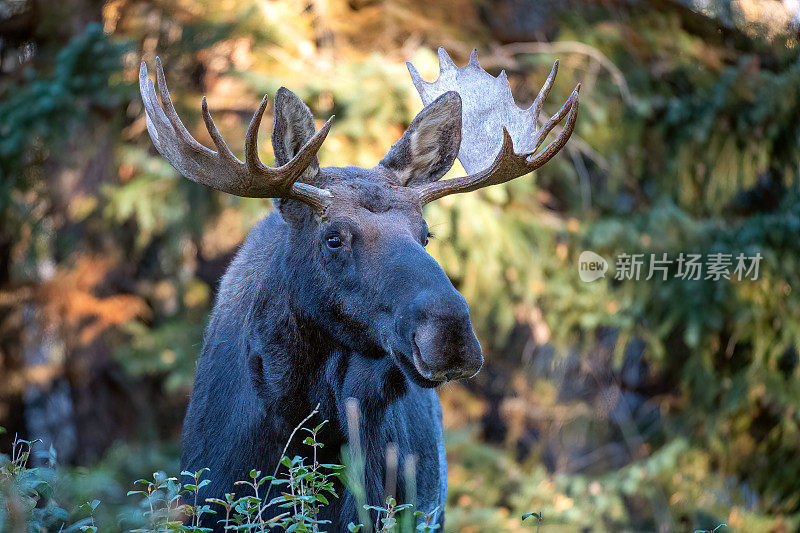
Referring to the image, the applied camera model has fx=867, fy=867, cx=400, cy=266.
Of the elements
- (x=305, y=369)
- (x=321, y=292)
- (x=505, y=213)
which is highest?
(x=505, y=213)

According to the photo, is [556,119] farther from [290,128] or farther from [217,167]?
[217,167]

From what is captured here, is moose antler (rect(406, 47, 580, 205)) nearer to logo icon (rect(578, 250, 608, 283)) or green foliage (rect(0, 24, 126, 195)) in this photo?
green foliage (rect(0, 24, 126, 195))

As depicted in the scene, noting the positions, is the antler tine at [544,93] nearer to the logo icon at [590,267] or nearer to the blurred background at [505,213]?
the blurred background at [505,213]

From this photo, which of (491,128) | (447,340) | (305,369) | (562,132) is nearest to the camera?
(447,340)

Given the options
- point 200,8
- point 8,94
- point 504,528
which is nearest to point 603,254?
point 504,528

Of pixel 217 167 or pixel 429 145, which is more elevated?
pixel 429 145

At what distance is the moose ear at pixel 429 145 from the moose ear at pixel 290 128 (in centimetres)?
47

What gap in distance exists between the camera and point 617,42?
9.21 m

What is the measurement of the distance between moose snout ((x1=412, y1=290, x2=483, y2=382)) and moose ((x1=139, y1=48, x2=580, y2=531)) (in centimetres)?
9

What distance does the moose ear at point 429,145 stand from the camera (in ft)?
13.7

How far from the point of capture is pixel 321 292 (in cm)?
371

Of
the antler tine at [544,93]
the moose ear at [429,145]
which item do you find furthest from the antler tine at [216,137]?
the antler tine at [544,93]

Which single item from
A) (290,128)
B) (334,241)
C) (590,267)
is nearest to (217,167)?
(290,128)

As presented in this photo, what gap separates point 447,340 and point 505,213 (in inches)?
220
